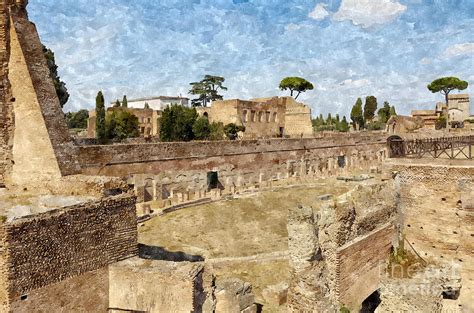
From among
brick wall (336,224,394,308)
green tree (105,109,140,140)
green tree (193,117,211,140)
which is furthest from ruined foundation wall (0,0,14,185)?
green tree (193,117,211,140)

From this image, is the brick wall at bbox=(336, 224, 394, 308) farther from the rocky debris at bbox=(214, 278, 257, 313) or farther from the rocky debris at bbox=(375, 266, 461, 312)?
the rocky debris at bbox=(214, 278, 257, 313)

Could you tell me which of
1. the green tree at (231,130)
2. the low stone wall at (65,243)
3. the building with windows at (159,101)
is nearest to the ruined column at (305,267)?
the low stone wall at (65,243)

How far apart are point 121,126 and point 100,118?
3.11 metres

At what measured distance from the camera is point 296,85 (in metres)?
→ 62.6

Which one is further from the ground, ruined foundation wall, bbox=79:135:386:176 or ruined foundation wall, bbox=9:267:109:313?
ruined foundation wall, bbox=79:135:386:176

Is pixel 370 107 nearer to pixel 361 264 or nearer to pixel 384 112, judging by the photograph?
pixel 384 112

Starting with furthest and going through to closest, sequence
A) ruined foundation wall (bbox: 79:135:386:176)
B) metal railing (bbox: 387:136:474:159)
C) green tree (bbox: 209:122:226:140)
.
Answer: green tree (bbox: 209:122:226:140) → ruined foundation wall (bbox: 79:135:386:176) → metal railing (bbox: 387:136:474:159)

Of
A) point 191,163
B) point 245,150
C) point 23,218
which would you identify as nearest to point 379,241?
point 23,218

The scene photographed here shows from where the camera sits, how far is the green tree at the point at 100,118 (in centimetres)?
3597

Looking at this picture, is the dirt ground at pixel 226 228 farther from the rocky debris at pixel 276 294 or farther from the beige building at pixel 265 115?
the beige building at pixel 265 115

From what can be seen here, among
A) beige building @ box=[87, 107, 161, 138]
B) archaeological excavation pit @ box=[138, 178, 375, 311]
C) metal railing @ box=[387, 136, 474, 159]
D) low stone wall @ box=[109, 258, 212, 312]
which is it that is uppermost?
beige building @ box=[87, 107, 161, 138]

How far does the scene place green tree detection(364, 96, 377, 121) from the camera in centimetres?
6619

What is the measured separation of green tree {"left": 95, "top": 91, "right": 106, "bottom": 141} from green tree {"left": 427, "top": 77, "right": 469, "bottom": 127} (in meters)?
45.5

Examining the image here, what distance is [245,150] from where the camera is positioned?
30.8 m
